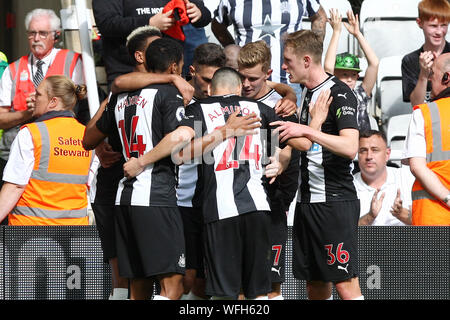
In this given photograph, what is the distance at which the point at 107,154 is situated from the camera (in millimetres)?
5984

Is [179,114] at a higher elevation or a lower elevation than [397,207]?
higher

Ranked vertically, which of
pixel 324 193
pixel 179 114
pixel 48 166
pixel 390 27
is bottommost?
pixel 324 193

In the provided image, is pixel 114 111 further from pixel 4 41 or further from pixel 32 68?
pixel 4 41

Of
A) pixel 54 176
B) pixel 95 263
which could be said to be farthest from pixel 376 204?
pixel 54 176

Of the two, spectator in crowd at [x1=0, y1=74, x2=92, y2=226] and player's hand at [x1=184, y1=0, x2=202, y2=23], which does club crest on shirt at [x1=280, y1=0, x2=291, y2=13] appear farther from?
spectator in crowd at [x1=0, y1=74, x2=92, y2=226]

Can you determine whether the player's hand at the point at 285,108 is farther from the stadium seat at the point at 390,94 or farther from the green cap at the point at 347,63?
the stadium seat at the point at 390,94

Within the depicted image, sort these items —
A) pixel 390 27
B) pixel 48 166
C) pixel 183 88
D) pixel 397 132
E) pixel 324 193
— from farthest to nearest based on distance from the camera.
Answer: pixel 390 27 < pixel 397 132 < pixel 48 166 < pixel 324 193 < pixel 183 88

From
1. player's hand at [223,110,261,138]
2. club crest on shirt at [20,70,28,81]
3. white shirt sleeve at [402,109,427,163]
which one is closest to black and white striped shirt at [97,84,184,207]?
player's hand at [223,110,261,138]

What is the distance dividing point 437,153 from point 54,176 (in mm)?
2863

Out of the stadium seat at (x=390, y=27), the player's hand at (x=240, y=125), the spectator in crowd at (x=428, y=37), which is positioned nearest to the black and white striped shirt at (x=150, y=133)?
the player's hand at (x=240, y=125)

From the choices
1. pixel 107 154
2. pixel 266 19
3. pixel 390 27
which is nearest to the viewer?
pixel 107 154

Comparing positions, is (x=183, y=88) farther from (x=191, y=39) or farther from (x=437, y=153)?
(x=191, y=39)

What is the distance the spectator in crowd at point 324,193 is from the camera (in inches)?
221

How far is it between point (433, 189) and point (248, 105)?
159cm
